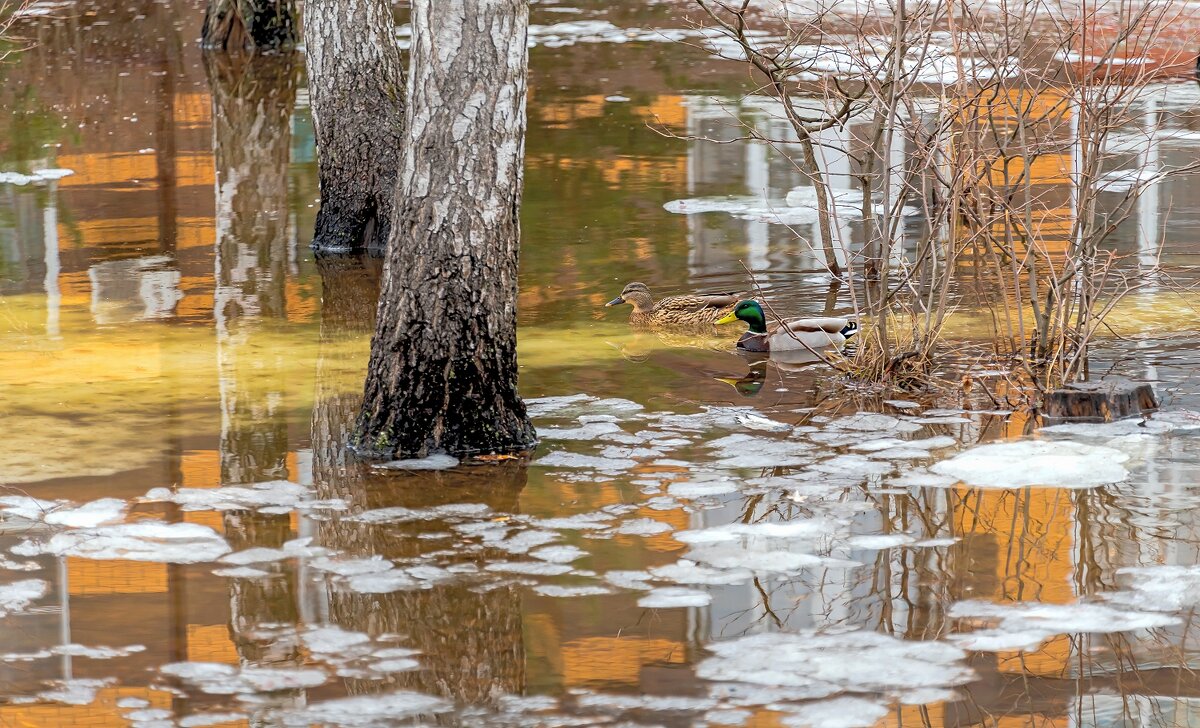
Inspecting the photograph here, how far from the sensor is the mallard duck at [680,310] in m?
10.4

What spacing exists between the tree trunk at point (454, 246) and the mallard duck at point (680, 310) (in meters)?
2.85

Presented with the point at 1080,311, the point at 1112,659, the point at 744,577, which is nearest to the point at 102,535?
the point at 744,577

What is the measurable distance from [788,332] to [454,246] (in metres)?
2.66

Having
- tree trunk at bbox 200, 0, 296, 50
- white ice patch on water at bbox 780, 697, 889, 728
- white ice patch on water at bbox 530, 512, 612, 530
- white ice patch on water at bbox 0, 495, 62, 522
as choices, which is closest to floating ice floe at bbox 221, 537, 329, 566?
white ice patch on water at bbox 530, 512, 612, 530

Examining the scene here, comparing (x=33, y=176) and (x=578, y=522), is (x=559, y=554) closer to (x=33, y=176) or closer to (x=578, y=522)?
(x=578, y=522)

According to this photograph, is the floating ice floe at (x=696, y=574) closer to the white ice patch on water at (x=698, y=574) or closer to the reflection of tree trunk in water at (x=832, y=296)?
the white ice patch on water at (x=698, y=574)

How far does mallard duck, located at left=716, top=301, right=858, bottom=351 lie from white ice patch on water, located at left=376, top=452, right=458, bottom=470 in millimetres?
2514

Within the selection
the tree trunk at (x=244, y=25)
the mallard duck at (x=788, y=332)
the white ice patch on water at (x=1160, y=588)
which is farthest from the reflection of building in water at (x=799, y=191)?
the tree trunk at (x=244, y=25)

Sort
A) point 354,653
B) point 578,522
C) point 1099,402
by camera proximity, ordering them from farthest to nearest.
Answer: point 1099,402 < point 578,522 < point 354,653

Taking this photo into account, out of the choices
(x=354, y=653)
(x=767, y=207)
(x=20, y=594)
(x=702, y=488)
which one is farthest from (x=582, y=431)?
(x=767, y=207)

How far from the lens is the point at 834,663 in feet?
17.0

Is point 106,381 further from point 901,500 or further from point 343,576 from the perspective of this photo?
point 901,500

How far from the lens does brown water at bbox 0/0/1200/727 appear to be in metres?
5.09

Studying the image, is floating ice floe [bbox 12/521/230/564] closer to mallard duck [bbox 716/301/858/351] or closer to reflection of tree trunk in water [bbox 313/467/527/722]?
reflection of tree trunk in water [bbox 313/467/527/722]
